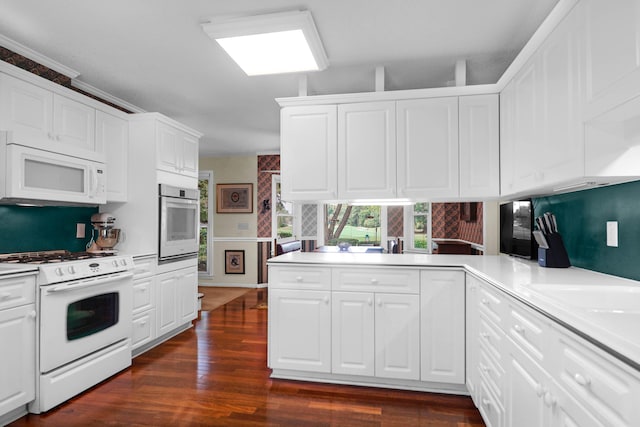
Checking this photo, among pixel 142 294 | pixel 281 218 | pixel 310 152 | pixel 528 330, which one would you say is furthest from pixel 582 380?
pixel 281 218

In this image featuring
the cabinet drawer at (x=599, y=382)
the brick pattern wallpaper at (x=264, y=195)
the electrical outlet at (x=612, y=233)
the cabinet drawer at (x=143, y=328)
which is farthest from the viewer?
the brick pattern wallpaper at (x=264, y=195)

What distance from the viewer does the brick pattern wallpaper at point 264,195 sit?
6.37m

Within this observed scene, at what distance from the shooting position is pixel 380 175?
283cm

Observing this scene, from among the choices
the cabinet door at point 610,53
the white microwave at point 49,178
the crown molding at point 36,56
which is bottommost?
the white microwave at point 49,178

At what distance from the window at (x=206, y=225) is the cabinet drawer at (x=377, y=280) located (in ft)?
14.7

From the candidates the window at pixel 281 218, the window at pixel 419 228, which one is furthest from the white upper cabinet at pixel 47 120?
the window at pixel 419 228

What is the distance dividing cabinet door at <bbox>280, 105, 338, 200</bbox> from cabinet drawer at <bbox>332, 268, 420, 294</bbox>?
0.68 meters

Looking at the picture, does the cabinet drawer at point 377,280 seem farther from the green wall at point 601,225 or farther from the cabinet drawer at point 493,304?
the green wall at point 601,225

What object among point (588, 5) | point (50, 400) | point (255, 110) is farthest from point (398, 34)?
point (50, 400)

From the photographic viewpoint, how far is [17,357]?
→ 6.82ft

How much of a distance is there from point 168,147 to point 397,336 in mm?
2790

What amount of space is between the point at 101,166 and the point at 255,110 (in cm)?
173

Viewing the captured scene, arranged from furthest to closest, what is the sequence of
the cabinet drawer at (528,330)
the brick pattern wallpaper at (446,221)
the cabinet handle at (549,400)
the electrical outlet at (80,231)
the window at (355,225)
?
1. the window at (355,225)
2. the brick pattern wallpaper at (446,221)
3. the electrical outlet at (80,231)
4. the cabinet drawer at (528,330)
5. the cabinet handle at (549,400)

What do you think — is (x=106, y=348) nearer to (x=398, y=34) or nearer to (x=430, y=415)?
(x=430, y=415)
